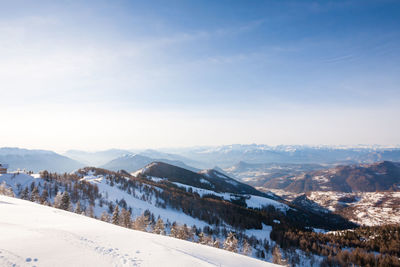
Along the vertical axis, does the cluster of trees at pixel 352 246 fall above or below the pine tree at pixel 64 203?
below

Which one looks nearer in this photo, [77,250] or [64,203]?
[77,250]

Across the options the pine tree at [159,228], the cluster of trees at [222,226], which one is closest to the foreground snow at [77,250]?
the pine tree at [159,228]

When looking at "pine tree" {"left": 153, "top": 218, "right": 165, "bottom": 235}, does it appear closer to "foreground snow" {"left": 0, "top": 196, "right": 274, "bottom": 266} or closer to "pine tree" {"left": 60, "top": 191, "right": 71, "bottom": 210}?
"pine tree" {"left": 60, "top": 191, "right": 71, "bottom": 210}

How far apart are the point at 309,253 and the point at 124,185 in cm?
14667

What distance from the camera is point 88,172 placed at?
182000 mm

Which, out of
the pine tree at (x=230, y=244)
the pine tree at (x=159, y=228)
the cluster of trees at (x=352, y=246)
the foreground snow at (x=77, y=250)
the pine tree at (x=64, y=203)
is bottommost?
the cluster of trees at (x=352, y=246)

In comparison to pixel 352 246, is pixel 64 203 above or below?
above

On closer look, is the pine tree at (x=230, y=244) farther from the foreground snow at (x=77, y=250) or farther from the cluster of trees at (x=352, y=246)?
the cluster of trees at (x=352, y=246)

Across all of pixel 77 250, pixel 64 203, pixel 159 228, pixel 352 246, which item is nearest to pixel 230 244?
pixel 159 228

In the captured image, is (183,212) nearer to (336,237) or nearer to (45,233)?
(336,237)

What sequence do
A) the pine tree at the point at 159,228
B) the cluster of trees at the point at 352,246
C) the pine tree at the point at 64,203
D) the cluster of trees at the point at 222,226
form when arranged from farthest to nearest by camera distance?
the cluster of trees at the point at 352,246 → the cluster of trees at the point at 222,226 → the pine tree at the point at 64,203 → the pine tree at the point at 159,228

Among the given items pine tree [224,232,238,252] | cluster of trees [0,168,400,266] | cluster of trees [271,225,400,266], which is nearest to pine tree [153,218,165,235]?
cluster of trees [0,168,400,266]

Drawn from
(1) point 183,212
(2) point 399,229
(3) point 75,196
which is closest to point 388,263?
(2) point 399,229

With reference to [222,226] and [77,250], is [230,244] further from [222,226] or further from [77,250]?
[222,226]
